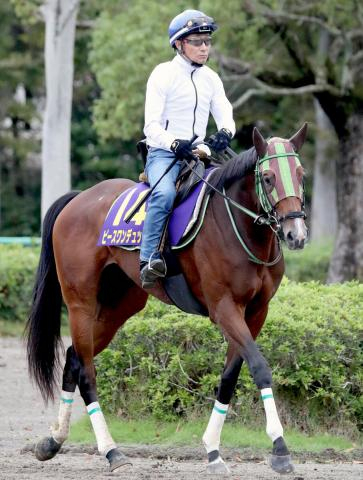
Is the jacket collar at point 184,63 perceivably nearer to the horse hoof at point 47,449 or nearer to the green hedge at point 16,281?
the horse hoof at point 47,449

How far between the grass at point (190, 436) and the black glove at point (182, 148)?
7.54 feet

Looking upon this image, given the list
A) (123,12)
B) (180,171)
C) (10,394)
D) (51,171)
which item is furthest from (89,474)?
(123,12)

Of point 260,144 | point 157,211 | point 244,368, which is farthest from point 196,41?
point 244,368

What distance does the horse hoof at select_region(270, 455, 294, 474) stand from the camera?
6.66 metres

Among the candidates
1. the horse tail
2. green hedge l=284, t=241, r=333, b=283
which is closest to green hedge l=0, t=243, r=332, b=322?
green hedge l=284, t=241, r=333, b=283

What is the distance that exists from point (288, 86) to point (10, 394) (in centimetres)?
1150

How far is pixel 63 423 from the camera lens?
316 inches

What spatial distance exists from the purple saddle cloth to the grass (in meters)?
1.61

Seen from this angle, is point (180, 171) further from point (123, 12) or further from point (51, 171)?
point (123, 12)

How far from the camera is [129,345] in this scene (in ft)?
29.1

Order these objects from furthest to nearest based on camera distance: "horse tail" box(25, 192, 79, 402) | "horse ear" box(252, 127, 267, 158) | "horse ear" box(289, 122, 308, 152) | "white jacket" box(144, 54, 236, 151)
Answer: "horse tail" box(25, 192, 79, 402)
"white jacket" box(144, 54, 236, 151)
"horse ear" box(289, 122, 308, 152)
"horse ear" box(252, 127, 267, 158)

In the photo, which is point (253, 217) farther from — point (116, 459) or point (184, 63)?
point (116, 459)

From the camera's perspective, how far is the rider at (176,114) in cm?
749

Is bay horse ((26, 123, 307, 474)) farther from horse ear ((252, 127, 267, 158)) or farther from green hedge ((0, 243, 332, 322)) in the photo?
green hedge ((0, 243, 332, 322))
